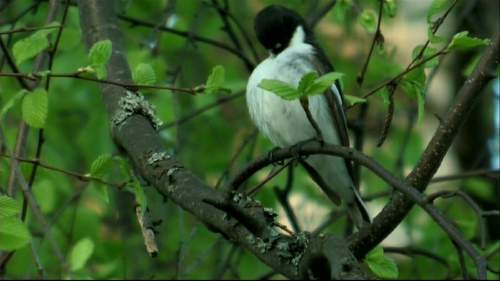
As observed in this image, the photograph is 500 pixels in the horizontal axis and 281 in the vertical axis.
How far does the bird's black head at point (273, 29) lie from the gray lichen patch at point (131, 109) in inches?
59.4

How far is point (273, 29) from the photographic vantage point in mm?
4699

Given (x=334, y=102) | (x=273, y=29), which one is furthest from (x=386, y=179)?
(x=273, y=29)

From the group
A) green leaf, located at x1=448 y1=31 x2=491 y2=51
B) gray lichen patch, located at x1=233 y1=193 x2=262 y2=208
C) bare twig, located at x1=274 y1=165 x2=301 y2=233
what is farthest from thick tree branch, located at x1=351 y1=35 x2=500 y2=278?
bare twig, located at x1=274 y1=165 x2=301 y2=233

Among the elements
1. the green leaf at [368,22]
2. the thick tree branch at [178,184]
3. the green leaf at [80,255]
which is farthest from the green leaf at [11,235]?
the green leaf at [368,22]

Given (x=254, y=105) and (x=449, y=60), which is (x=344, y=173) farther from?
(x=449, y=60)

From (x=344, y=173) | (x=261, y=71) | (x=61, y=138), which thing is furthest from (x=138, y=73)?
(x=61, y=138)

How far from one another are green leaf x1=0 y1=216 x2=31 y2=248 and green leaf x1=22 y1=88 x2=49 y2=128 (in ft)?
1.58

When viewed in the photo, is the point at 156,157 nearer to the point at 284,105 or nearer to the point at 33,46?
the point at 33,46

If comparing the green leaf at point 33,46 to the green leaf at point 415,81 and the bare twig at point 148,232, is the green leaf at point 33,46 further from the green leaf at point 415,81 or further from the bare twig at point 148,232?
the green leaf at point 415,81

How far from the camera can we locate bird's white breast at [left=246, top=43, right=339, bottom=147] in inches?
171

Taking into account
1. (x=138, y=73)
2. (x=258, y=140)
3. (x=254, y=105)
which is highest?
(x=138, y=73)

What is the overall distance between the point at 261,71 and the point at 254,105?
17 cm

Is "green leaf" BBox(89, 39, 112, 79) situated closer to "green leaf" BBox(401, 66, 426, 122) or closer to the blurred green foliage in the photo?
"green leaf" BBox(401, 66, 426, 122)

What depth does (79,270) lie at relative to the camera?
4.25m
